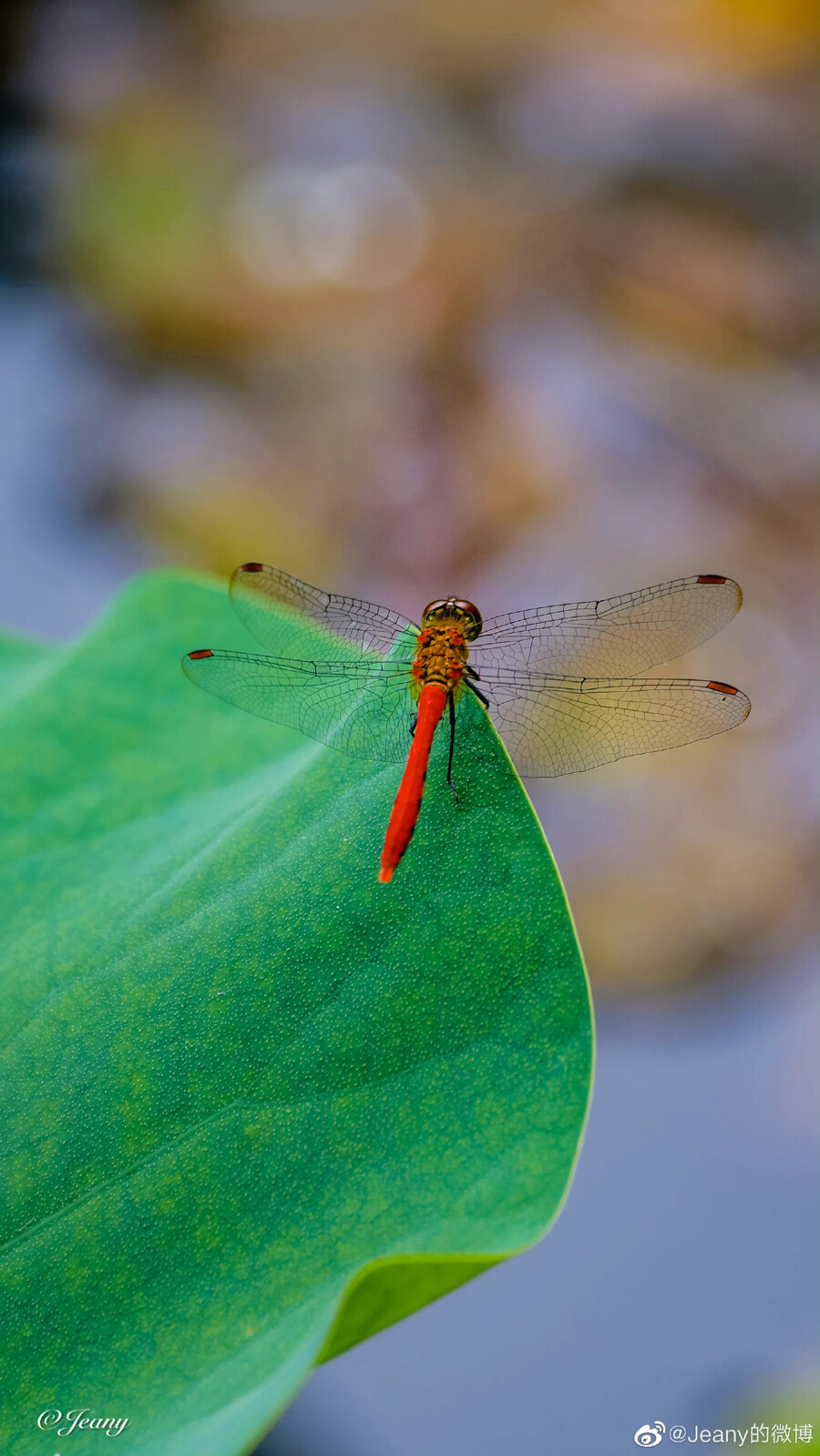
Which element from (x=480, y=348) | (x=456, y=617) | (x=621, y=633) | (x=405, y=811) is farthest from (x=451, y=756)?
(x=480, y=348)

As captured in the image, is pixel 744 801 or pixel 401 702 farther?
pixel 744 801

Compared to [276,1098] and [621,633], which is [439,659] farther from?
[276,1098]

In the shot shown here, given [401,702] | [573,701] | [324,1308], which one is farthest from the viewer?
[573,701]

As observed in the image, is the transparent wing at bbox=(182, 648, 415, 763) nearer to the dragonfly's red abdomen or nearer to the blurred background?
the dragonfly's red abdomen

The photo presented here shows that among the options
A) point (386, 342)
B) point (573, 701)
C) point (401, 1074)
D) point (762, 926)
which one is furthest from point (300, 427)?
point (401, 1074)

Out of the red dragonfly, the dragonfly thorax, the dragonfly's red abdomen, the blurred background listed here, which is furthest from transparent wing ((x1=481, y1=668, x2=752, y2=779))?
the blurred background

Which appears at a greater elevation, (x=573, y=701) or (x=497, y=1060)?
(x=573, y=701)

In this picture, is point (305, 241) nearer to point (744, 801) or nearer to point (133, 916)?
point (744, 801)
